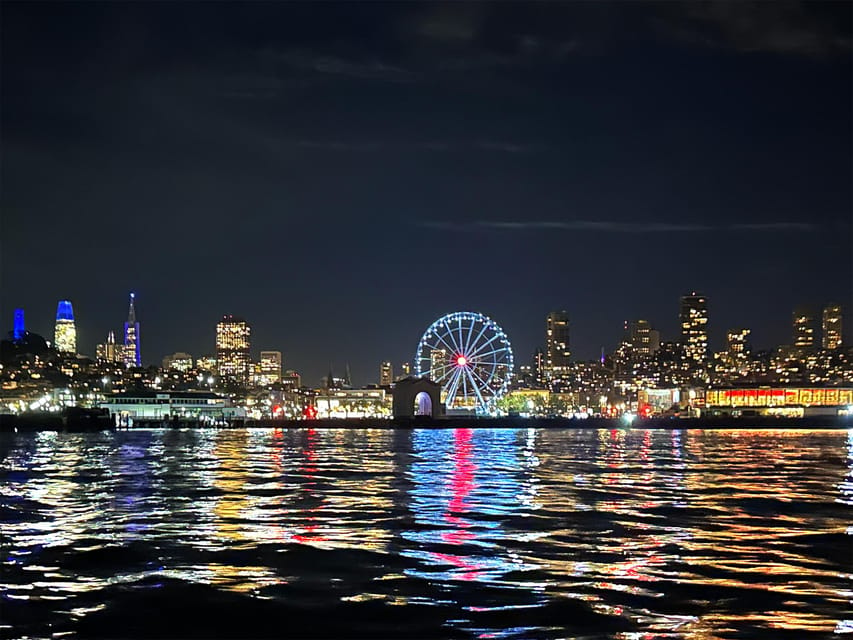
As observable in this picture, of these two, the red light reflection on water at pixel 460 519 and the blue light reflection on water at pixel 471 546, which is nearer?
the blue light reflection on water at pixel 471 546

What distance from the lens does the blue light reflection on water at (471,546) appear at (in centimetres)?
1941

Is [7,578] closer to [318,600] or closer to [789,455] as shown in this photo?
[318,600]

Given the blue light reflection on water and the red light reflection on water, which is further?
the red light reflection on water

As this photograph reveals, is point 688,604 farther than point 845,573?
No

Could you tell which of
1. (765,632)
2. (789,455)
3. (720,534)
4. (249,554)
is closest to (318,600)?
(249,554)

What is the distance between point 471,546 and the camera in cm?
2702

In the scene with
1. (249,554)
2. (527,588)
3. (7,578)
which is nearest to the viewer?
(527,588)

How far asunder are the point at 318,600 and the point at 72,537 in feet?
38.7

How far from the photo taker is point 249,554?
25.9m

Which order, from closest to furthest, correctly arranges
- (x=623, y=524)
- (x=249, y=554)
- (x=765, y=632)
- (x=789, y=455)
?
(x=765, y=632) → (x=249, y=554) → (x=623, y=524) → (x=789, y=455)

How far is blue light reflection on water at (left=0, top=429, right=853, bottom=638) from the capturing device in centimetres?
1941

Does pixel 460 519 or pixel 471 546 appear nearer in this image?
pixel 471 546

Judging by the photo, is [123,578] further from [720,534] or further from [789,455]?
[789,455]

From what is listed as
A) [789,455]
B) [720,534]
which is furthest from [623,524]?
[789,455]
